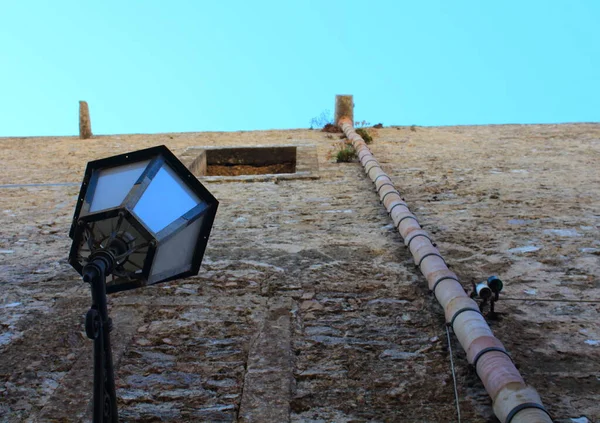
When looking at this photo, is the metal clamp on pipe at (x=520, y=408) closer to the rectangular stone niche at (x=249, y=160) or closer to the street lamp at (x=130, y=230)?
the street lamp at (x=130, y=230)

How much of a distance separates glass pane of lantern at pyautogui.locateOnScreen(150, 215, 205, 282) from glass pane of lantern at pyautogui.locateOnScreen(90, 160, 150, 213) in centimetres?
22

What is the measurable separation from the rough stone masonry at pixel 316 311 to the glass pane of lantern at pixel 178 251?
834 mm

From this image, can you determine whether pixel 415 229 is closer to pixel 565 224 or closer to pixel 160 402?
pixel 565 224

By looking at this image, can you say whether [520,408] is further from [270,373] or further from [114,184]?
[114,184]

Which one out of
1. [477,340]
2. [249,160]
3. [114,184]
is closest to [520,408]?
[477,340]

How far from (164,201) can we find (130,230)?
6.9 inches

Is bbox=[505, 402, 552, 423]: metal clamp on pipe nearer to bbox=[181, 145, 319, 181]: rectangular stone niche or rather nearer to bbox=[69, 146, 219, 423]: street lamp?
bbox=[69, 146, 219, 423]: street lamp

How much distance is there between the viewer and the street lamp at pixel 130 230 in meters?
2.05

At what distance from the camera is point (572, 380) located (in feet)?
9.56

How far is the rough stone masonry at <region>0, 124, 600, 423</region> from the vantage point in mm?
2875

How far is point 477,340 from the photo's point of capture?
301 cm

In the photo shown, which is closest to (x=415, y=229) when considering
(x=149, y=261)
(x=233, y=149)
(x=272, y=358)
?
(x=272, y=358)

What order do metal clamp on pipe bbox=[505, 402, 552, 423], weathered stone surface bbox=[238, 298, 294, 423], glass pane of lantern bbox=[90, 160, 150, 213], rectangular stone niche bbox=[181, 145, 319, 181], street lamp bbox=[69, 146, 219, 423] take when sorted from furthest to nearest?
rectangular stone niche bbox=[181, 145, 319, 181]
weathered stone surface bbox=[238, 298, 294, 423]
metal clamp on pipe bbox=[505, 402, 552, 423]
glass pane of lantern bbox=[90, 160, 150, 213]
street lamp bbox=[69, 146, 219, 423]

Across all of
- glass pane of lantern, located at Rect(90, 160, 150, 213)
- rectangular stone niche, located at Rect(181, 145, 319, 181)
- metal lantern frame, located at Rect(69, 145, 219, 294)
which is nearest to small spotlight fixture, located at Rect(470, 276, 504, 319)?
metal lantern frame, located at Rect(69, 145, 219, 294)
